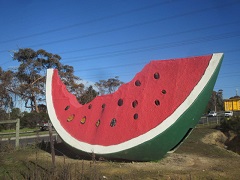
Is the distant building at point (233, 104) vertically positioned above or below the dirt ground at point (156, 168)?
above

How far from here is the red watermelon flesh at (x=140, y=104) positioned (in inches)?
335

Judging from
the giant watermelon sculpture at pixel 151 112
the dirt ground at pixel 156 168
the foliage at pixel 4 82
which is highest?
the foliage at pixel 4 82

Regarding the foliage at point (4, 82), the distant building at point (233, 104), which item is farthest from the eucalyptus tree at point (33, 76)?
the distant building at point (233, 104)

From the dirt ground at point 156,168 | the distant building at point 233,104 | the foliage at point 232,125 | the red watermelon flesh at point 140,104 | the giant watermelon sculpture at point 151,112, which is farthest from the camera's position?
the distant building at point 233,104

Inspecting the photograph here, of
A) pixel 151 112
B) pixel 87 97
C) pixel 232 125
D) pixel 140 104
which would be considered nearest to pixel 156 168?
pixel 151 112

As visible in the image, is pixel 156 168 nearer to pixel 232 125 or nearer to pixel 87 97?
pixel 232 125

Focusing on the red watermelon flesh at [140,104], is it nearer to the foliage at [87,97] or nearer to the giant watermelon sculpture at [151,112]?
the giant watermelon sculpture at [151,112]

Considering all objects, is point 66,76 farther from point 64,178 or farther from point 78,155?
point 64,178

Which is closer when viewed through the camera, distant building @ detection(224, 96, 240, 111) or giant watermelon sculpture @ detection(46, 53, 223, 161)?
giant watermelon sculpture @ detection(46, 53, 223, 161)

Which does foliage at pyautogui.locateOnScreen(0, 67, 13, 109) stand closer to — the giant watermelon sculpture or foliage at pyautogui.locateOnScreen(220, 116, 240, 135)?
foliage at pyautogui.locateOnScreen(220, 116, 240, 135)

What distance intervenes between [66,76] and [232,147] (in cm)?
3089

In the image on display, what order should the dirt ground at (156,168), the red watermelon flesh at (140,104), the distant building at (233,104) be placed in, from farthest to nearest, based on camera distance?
the distant building at (233,104) < the red watermelon flesh at (140,104) < the dirt ground at (156,168)

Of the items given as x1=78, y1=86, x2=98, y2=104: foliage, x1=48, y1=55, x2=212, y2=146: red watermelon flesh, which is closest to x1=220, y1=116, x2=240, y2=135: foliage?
x1=78, y1=86, x2=98, y2=104: foliage

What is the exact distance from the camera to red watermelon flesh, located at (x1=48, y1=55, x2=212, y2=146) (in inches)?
335
